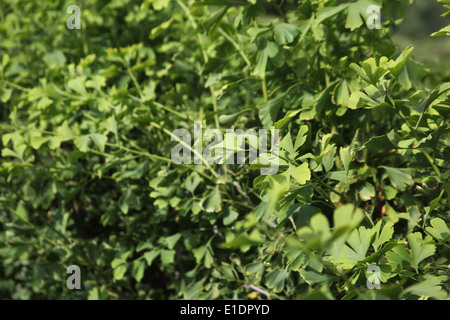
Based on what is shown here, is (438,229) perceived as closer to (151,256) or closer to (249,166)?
(249,166)

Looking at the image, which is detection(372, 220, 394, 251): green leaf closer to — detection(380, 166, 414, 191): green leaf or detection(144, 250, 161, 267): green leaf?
detection(380, 166, 414, 191): green leaf

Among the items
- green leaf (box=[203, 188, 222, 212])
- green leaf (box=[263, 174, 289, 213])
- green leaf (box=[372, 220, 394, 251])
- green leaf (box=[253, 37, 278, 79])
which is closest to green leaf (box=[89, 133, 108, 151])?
green leaf (box=[203, 188, 222, 212])

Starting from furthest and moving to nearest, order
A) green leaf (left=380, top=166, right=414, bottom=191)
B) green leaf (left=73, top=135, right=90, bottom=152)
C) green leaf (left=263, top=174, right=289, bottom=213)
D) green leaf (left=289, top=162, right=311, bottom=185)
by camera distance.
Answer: green leaf (left=73, top=135, right=90, bottom=152)
green leaf (left=380, top=166, right=414, bottom=191)
green leaf (left=289, top=162, right=311, bottom=185)
green leaf (left=263, top=174, right=289, bottom=213)

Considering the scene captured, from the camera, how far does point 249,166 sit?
2.61ft

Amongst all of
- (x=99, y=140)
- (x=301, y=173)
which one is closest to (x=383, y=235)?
(x=301, y=173)

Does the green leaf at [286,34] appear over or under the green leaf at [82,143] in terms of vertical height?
over

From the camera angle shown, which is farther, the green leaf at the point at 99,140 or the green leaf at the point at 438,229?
the green leaf at the point at 99,140

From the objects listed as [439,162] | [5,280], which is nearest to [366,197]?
[439,162]

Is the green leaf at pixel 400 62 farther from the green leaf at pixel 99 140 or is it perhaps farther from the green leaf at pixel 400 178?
the green leaf at pixel 99 140

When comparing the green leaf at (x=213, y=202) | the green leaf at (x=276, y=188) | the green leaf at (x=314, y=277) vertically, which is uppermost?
the green leaf at (x=213, y=202)

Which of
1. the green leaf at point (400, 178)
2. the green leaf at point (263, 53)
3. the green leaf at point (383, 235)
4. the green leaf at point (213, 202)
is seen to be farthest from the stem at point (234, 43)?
the green leaf at point (383, 235)

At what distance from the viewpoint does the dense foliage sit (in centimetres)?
78

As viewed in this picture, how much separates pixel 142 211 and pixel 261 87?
0.54m

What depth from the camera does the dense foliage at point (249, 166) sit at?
0.78 meters
